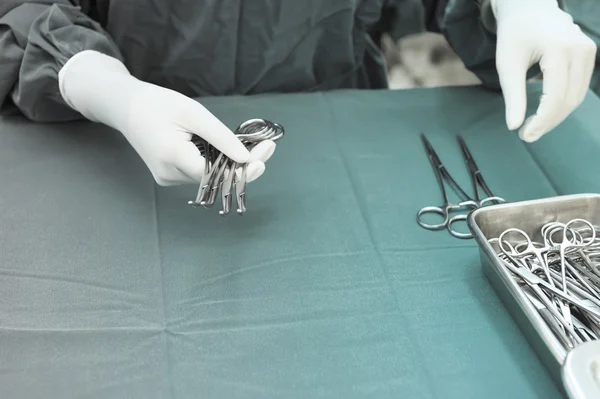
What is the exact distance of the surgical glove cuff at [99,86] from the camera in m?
0.96

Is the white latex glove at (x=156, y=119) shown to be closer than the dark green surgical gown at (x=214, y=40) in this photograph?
A: Yes

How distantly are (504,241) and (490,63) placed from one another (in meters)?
0.52

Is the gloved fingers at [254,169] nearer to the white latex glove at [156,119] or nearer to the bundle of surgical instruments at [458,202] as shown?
the white latex glove at [156,119]

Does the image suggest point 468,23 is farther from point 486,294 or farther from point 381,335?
point 381,335

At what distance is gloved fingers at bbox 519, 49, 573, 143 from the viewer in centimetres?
102

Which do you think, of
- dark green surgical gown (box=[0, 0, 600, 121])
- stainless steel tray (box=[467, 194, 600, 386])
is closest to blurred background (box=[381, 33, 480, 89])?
dark green surgical gown (box=[0, 0, 600, 121])

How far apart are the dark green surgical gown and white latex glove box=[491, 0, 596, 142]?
18 centimetres

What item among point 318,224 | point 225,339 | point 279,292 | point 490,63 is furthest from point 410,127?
point 225,339

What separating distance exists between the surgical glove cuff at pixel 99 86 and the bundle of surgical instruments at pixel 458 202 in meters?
0.50

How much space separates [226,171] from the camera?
0.90 m

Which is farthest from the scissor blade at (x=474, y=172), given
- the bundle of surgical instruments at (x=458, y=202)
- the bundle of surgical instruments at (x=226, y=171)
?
the bundle of surgical instruments at (x=226, y=171)

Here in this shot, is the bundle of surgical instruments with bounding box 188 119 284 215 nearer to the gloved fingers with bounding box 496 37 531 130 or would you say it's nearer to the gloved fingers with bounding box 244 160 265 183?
the gloved fingers with bounding box 244 160 265 183

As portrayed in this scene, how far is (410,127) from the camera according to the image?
1240 millimetres

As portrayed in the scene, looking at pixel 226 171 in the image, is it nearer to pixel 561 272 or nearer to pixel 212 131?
pixel 212 131
